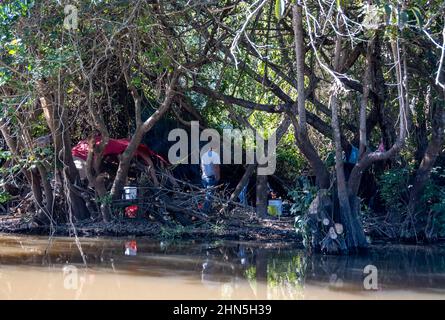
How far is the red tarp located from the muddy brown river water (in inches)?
90.9

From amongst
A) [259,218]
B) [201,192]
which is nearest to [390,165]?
A: [259,218]

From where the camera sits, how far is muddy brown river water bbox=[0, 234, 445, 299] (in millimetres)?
8703

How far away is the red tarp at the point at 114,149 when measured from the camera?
14781mm

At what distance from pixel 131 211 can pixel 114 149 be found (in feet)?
4.55

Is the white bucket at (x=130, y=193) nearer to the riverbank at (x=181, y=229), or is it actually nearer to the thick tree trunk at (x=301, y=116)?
the riverbank at (x=181, y=229)

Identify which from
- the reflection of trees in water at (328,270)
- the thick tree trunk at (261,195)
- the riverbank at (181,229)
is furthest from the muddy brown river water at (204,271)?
the thick tree trunk at (261,195)

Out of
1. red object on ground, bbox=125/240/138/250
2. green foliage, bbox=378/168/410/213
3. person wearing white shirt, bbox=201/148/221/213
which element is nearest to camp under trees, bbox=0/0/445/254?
green foliage, bbox=378/168/410/213

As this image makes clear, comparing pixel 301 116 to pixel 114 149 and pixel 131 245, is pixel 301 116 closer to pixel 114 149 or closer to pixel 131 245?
pixel 131 245

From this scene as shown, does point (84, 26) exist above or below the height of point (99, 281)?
above

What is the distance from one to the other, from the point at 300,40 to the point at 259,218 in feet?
14.9

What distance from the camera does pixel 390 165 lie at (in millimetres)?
14414
